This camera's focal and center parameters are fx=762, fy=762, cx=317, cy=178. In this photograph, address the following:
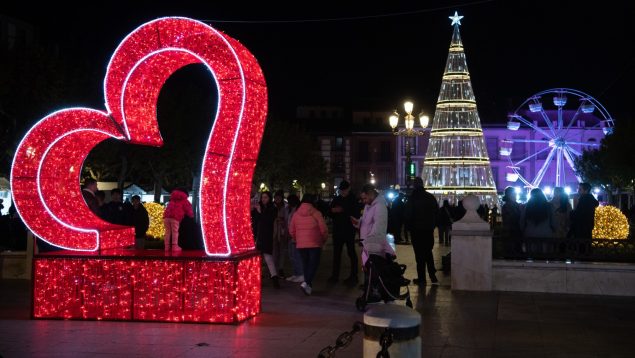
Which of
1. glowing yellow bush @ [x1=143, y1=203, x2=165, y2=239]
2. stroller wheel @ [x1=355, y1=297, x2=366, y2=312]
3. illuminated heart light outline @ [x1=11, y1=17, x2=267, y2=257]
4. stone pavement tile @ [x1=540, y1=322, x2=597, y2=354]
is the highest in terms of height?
illuminated heart light outline @ [x1=11, y1=17, x2=267, y2=257]

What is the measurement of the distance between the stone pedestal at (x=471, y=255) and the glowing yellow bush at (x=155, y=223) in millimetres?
10198

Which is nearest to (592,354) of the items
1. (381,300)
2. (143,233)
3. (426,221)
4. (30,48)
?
(381,300)

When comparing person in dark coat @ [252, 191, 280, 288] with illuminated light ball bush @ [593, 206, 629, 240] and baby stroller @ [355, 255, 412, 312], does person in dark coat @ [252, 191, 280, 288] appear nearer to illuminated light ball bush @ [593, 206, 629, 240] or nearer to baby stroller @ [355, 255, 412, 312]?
baby stroller @ [355, 255, 412, 312]

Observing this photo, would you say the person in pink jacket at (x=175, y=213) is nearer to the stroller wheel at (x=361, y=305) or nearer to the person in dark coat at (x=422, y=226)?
the stroller wheel at (x=361, y=305)

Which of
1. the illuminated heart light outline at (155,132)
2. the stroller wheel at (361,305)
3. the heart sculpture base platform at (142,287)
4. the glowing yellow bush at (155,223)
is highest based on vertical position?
the illuminated heart light outline at (155,132)

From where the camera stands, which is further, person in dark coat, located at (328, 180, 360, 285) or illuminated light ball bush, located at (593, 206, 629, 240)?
illuminated light ball bush, located at (593, 206, 629, 240)

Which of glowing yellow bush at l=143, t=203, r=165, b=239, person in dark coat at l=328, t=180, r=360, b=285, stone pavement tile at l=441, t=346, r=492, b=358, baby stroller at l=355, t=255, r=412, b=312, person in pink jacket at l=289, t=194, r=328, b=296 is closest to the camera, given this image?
stone pavement tile at l=441, t=346, r=492, b=358

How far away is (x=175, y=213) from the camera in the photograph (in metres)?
14.3

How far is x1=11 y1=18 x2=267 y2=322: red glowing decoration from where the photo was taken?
959 cm

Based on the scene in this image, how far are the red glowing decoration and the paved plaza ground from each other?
1.04 feet

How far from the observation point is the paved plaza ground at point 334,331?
8070 millimetres

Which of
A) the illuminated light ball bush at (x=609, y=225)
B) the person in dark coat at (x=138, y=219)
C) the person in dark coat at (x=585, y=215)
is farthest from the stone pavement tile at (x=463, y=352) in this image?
the illuminated light ball bush at (x=609, y=225)

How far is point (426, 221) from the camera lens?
14.0 metres

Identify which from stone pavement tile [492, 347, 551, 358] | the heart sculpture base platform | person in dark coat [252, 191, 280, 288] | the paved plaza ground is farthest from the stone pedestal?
stone pavement tile [492, 347, 551, 358]
